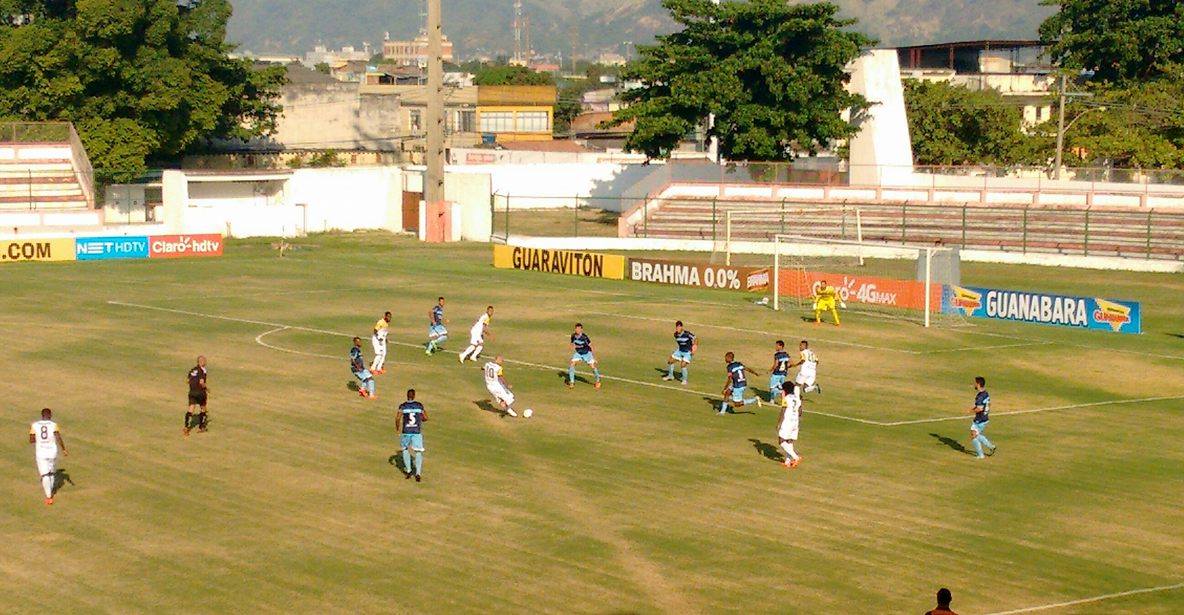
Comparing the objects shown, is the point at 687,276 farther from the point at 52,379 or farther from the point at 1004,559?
the point at 1004,559

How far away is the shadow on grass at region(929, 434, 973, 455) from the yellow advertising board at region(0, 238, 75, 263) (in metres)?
51.4

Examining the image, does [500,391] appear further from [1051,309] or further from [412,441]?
[1051,309]

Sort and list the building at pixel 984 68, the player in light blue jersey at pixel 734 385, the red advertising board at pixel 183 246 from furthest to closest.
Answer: the building at pixel 984 68
the red advertising board at pixel 183 246
the player in light blue jersey at pixel 734 385

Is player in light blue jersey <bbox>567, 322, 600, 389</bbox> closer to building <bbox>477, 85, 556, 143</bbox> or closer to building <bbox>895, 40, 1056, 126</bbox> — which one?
building <bbox>895, 40, 1056, 126</bbox>

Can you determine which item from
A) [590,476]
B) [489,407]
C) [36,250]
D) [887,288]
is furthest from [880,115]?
[590,476]

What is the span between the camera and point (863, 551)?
26.0 meters

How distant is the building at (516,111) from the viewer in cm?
16775

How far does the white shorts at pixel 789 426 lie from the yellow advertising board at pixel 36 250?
51734mm

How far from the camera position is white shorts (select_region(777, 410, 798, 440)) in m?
31.1

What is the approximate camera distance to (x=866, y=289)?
184 ft

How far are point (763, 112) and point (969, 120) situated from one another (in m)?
Result: 21.2

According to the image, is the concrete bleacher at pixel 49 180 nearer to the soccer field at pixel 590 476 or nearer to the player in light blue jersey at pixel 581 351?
the soccer field at pixel 590 476

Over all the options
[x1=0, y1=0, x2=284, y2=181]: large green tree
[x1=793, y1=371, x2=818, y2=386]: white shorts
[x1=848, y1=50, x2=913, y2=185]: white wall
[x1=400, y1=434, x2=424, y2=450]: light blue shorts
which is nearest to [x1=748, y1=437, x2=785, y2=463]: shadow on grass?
[x1=793, y1=371, x2=818, y2=386]: white shorts

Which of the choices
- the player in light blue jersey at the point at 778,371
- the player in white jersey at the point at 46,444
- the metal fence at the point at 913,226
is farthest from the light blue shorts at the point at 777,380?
the metal fence at the point at 913,226
